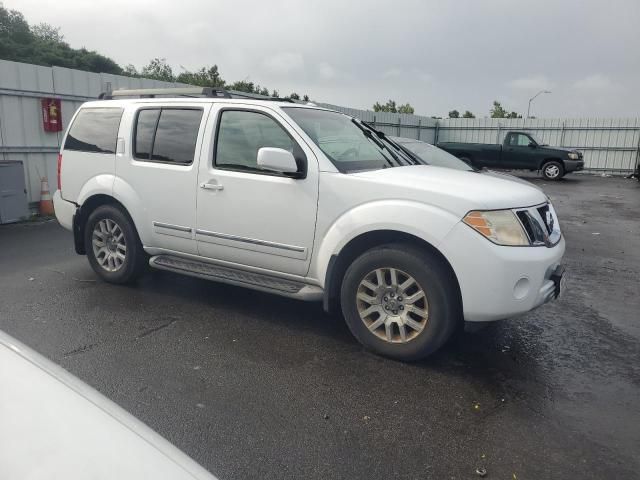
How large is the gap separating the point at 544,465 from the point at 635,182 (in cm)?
2175

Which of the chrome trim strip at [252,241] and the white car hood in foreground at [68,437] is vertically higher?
the white car hood in foreground at [68,437]

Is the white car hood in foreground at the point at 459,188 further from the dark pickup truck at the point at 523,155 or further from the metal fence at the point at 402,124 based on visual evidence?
the metal fence at the point at 402,124

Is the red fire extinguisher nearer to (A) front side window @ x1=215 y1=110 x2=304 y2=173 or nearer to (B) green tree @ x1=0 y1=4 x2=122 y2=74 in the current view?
(A) front side window @ x1=215 y1=110 x2=304 y2=173

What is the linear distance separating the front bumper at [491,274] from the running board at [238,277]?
1.13 m

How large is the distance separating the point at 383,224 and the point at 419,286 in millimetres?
505

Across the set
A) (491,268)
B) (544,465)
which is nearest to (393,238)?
(491,268)

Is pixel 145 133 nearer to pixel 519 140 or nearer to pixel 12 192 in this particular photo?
pixel 12 192

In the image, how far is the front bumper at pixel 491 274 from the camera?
11.3ft

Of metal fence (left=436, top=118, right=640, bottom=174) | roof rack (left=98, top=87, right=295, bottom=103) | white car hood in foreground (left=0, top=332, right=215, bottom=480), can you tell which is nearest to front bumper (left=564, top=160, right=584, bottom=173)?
metal fence (left=436, top=118, right=640, bottom=174)

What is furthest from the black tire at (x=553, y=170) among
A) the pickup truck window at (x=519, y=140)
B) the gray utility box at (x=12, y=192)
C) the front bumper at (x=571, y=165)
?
the gray utility box at (x=12, y=192)

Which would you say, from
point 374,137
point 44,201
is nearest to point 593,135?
point 374,137

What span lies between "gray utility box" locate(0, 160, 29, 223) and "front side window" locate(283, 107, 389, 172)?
629cm

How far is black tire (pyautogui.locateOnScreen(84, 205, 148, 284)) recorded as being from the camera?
5.12 m

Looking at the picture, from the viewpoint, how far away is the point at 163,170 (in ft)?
15.8
